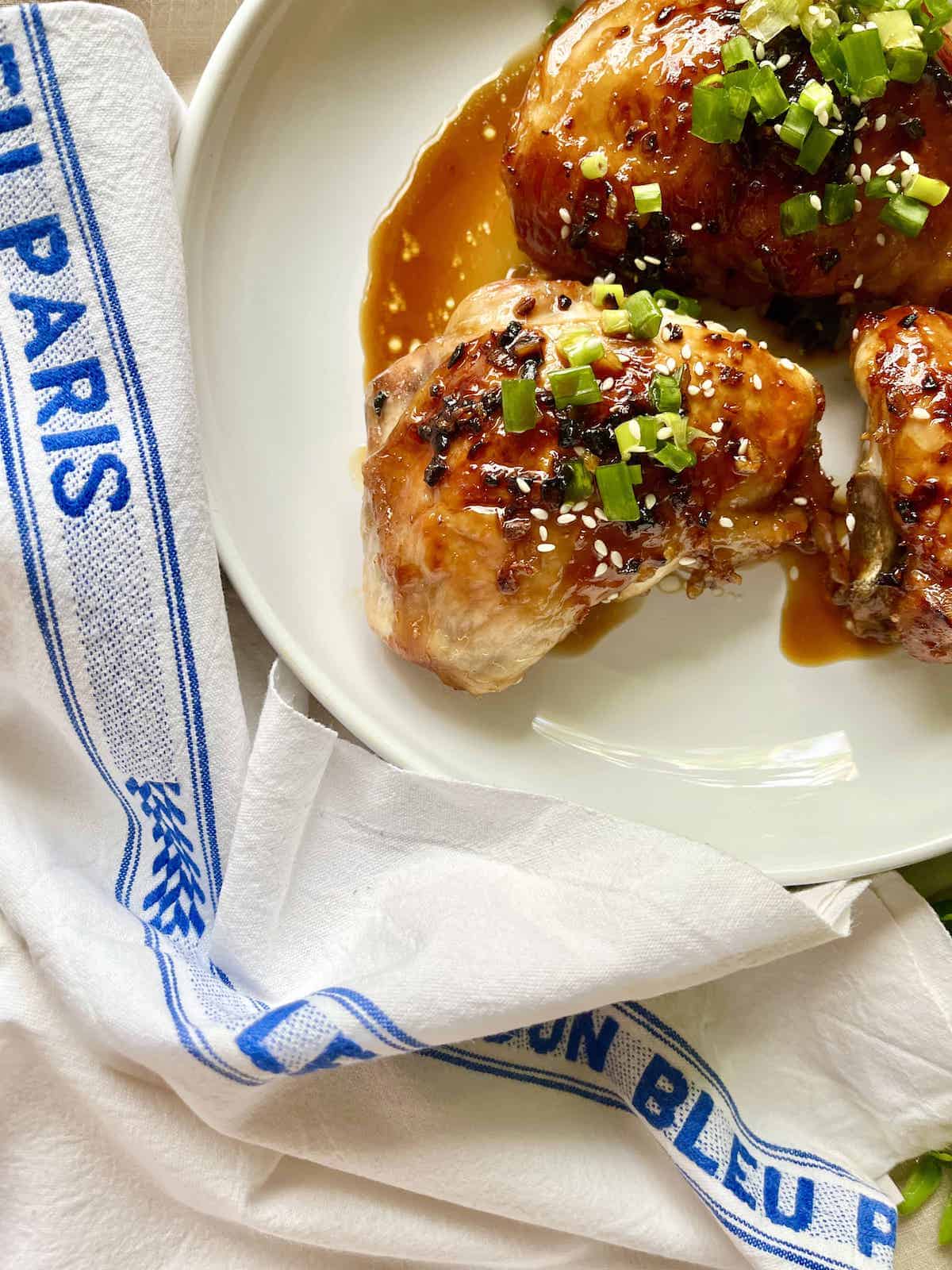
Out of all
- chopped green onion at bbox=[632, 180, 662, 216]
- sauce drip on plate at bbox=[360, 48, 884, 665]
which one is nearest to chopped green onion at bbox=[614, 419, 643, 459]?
chopped green onion at bbox=[632, 180, 662, 216]

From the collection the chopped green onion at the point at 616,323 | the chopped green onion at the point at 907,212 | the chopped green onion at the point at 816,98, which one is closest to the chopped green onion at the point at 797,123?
the chopped green onion at the point at 816,98

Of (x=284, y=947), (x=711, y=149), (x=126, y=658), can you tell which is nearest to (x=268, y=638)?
(x=126, y=658)

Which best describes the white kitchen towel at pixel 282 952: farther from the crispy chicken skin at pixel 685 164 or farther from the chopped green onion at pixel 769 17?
the chopped green onion at pixel 769 17

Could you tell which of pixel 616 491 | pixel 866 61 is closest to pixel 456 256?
pixel 616 491

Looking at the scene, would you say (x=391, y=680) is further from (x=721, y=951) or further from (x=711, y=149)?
(x=711, y=149)

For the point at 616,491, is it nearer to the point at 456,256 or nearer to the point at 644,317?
the point at 644,317

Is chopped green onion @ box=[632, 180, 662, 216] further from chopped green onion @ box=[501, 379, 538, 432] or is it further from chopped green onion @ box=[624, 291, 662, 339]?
chopped green onion @ box=[501, 379, 538, 432]

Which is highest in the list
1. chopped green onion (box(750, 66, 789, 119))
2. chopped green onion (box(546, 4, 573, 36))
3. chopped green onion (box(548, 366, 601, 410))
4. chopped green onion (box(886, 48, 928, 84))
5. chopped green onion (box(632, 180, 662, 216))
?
chopped green onion (box(546, 4, 573, 36))
